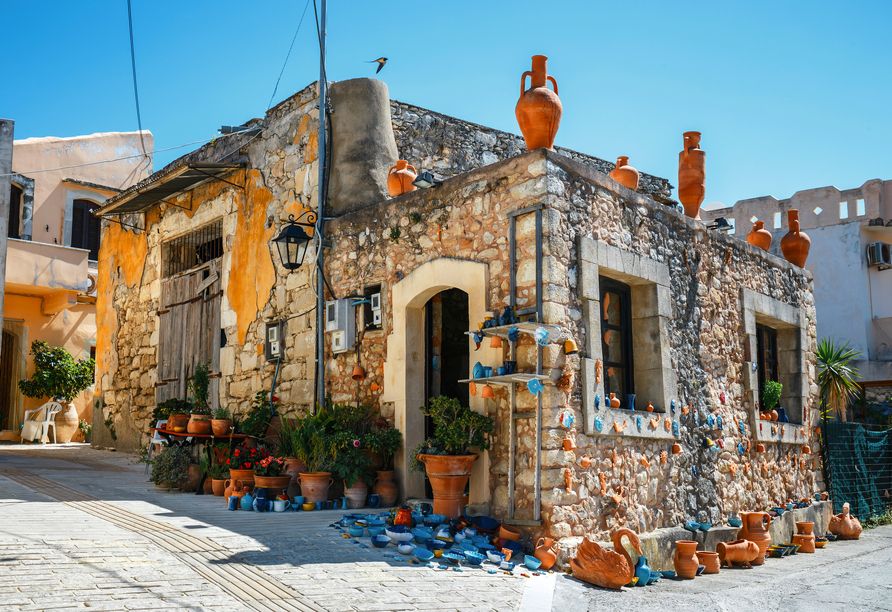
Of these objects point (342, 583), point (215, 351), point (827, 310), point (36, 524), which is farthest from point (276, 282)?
point (827, 310)

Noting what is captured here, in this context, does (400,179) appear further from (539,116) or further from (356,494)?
(356,494)

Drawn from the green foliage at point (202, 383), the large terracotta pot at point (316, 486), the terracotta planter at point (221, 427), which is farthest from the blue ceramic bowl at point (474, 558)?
the green foliage at point (202, 383)

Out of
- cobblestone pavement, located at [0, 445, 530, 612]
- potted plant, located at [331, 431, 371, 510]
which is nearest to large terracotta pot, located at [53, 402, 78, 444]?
cobblestone pavement, located at [0, 445, 530, 612]

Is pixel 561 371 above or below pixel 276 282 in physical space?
below

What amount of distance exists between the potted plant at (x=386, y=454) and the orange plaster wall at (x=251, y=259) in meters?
2.62

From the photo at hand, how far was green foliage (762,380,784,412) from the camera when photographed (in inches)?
354

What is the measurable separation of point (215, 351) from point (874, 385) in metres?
13.6

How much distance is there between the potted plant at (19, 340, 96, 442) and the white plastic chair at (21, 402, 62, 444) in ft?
0.57

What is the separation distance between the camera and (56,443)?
14453 mm

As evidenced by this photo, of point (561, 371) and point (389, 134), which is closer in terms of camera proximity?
point (561, 371)

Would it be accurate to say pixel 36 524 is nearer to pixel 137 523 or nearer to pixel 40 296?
pixel 137 523

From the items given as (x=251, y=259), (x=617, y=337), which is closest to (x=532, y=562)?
(x=617, y=337)

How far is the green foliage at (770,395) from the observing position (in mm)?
8992

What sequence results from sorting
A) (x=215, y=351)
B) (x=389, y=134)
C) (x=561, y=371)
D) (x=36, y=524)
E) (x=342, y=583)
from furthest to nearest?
(x=215, y=351) < (x=389, y=134) < (x=561, y=371) < (x=36, y=524) < (x=342, y=583)
